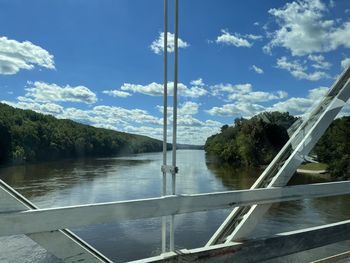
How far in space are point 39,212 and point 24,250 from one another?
14844 millimetres

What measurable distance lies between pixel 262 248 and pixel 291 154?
2.72 ft

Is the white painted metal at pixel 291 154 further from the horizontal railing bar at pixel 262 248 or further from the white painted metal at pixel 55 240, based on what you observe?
the white painted metal at pixel 55 240

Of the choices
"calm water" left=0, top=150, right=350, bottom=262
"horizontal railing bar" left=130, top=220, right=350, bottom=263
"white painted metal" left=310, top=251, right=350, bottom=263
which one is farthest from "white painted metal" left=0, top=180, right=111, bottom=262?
"white painted metal" left=310, top=251, right=350, bottom=263

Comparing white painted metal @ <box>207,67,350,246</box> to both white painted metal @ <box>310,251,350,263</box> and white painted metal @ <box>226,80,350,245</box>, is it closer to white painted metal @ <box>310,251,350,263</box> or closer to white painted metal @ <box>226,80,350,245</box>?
white painted metal @ <box>226,80,350,245</box>

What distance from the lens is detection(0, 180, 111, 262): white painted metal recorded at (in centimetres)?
216

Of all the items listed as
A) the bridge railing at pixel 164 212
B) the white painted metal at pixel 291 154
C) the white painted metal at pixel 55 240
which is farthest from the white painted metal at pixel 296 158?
the white painted metal at pixel 55 240

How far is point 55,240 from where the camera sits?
2.36m

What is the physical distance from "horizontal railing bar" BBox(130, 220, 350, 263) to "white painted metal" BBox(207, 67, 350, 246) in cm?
15

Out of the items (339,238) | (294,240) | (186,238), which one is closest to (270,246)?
(294,240)

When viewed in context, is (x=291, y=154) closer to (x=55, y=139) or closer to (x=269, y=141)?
(x=269, y=141)

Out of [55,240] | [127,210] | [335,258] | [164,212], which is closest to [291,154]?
[335,258]

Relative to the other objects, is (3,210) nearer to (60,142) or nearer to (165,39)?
(165,39)

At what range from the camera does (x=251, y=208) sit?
3.33 meters

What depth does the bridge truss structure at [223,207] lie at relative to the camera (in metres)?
2.24
